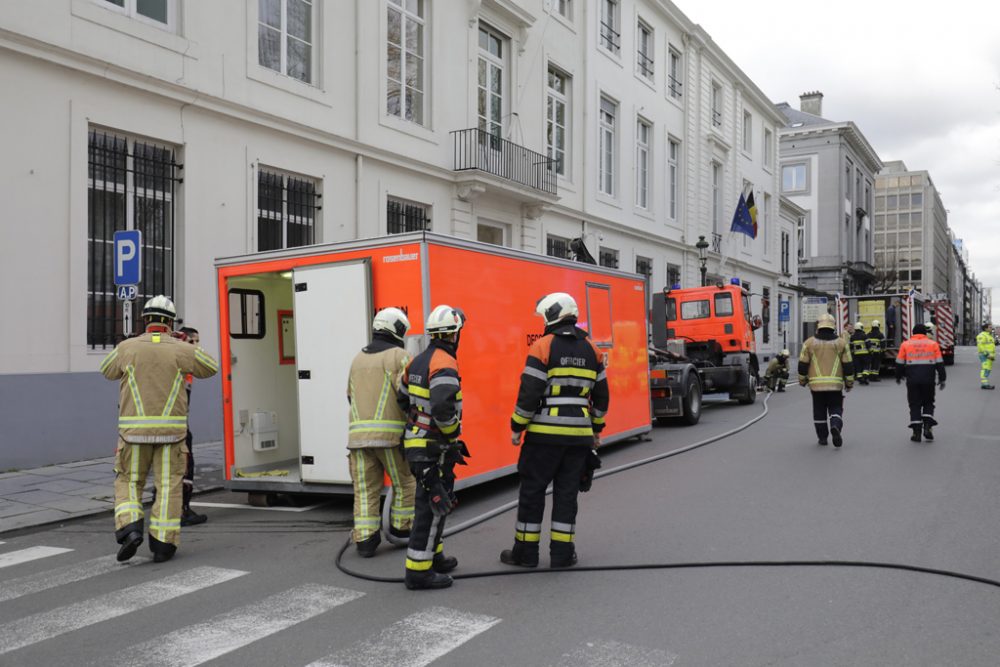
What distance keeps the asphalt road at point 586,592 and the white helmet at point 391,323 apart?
1.66m

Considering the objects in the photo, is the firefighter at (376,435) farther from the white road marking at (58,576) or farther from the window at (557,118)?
the window at (557,118)

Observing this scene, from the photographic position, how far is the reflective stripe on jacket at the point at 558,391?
5.56 meters

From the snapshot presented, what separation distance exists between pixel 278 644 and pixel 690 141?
28.7 metres

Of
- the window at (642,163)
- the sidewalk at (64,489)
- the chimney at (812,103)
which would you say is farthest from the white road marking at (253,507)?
the chimney at (812,103)

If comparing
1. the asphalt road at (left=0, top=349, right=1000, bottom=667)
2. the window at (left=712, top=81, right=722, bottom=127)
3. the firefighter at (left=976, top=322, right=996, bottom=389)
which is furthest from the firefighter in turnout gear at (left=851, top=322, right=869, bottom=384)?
the asphalt road at (left=0, top=349, right=1000, bottom=667)

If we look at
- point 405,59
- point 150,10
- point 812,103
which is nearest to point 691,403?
point 405,59

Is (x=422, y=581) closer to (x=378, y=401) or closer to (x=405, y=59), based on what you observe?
(x=378, y=401)

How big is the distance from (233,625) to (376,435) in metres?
1.87

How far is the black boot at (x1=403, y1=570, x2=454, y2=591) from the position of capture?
5039 millimetres

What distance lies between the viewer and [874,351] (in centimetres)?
2514

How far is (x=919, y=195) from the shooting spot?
116 metres

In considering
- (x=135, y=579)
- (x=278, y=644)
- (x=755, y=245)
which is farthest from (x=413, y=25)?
(x=755, y=245)

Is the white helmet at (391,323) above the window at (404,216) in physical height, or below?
below

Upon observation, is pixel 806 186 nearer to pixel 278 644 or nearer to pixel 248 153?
pixel 248 153
